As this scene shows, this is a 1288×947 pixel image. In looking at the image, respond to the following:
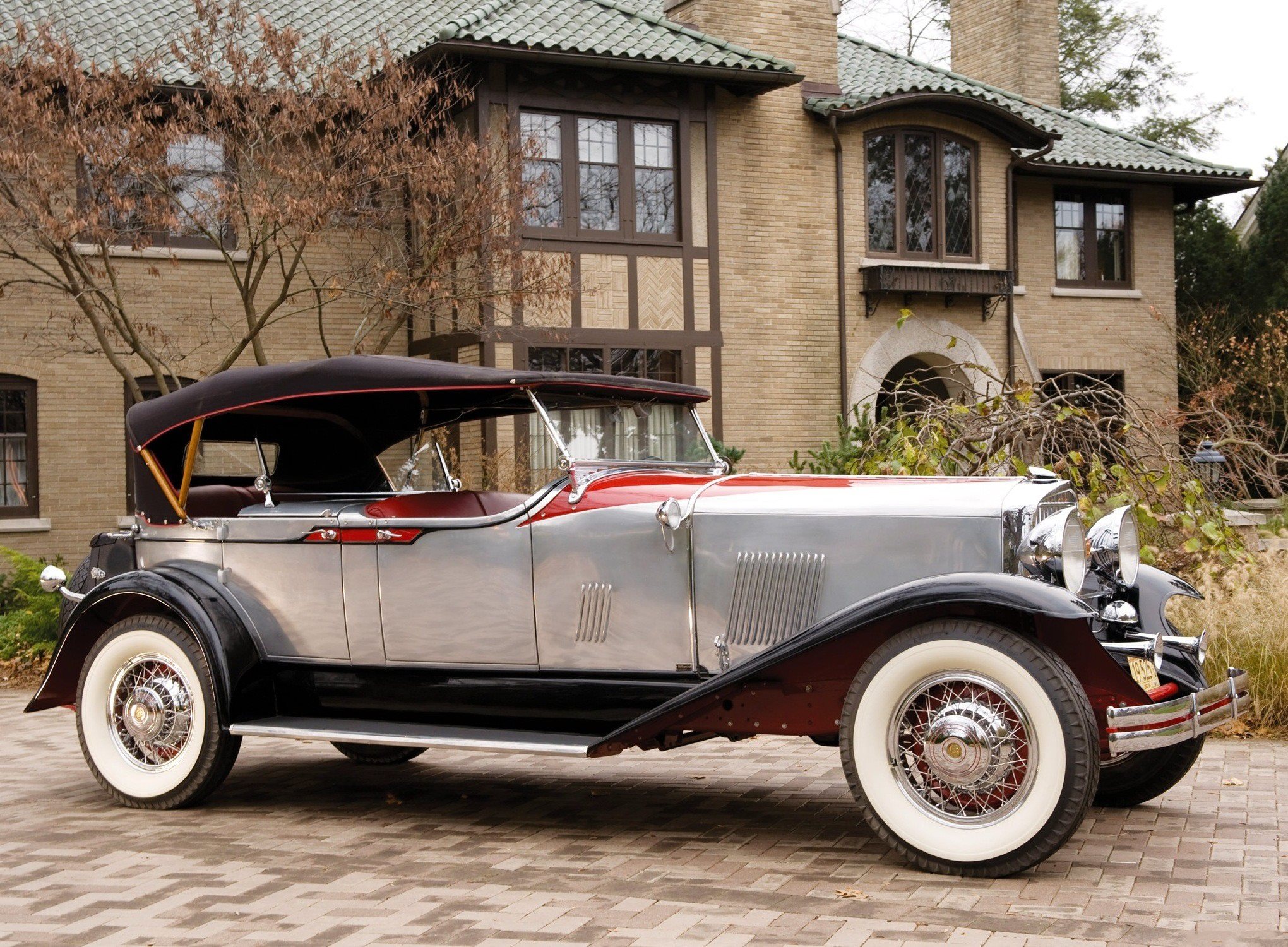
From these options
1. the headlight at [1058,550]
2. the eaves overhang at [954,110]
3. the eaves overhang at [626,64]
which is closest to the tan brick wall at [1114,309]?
the eaves overhang at [954,110]

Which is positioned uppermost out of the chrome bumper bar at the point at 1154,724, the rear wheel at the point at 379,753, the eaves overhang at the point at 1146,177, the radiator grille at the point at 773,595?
the eaves overhang at the point at 1146,177

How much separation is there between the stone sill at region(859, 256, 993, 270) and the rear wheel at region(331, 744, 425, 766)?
503 inches

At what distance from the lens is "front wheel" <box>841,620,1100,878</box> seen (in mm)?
4289

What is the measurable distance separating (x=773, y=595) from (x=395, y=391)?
1.88 metres

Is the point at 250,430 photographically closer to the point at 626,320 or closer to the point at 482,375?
the point at 482,375

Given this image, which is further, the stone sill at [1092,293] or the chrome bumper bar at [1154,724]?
the stone sill at [1092,293]

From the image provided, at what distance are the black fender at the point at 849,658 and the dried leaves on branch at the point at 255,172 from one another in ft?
25.6

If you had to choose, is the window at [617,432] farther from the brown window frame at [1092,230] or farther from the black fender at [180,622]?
the brown window frame at [1092,230]

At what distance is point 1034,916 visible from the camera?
404 cm

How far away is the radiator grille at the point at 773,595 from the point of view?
16.2ft

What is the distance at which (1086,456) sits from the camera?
10.5 metres

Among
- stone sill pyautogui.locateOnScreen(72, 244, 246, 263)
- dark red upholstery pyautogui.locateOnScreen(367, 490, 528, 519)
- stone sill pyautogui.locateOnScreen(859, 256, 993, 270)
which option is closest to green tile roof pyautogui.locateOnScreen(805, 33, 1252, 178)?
stone sill pyautogui.locateOnScreen(859, 256, 993, 270)

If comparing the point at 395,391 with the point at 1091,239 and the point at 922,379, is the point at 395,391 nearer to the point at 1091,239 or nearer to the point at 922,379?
the point at 922,379

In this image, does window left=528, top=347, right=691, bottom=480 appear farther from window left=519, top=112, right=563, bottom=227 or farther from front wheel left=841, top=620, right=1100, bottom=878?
window left=519, top=112, right=563, bottom=227
